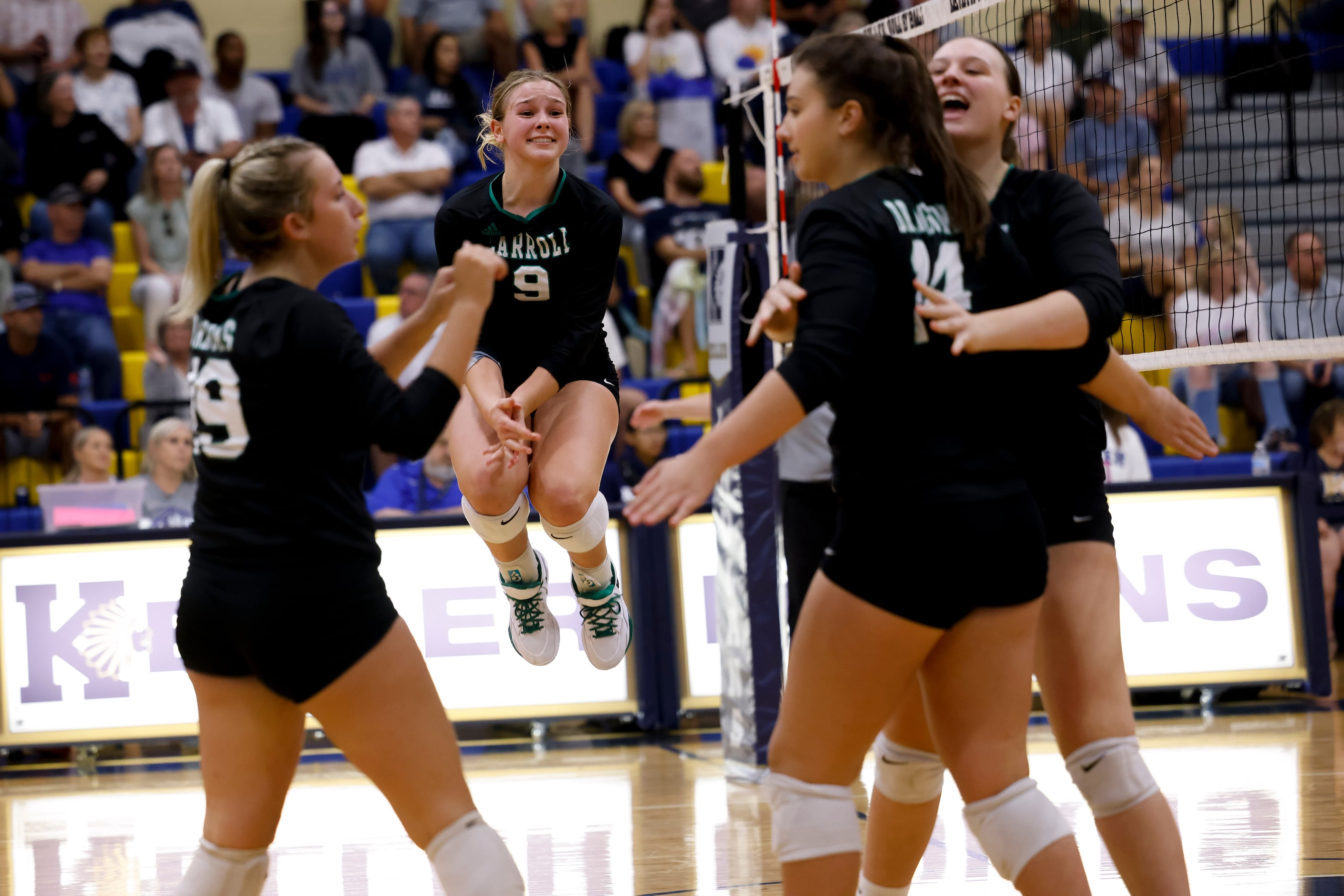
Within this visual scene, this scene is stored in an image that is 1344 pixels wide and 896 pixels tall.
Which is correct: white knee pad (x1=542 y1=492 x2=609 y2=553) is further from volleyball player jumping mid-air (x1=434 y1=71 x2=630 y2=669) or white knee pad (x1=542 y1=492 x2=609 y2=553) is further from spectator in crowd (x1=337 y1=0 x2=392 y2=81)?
spectator in crowd (x1=337 y1=0 x2=392 y2=81)

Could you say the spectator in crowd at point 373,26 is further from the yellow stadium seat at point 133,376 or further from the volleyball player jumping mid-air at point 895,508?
the volleyball player jumping mid-air at point 895,508

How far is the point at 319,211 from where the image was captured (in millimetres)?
2684

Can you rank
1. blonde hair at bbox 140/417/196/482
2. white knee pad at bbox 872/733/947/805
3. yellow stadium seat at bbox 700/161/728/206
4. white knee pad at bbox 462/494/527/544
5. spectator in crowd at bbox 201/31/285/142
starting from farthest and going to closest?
yellow stadium seat at bbox 700/161/728/206 → spectator in crowd at bbox 201/31/285/142 → blonde hair at bbox 140/417/196/482 → white knee pad at bbox 462/494/527/544 → white knee pad at bbox 872/733/947/805

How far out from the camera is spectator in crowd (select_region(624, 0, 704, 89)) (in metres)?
12.5

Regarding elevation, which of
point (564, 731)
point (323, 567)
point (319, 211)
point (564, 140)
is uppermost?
point (564, 140)

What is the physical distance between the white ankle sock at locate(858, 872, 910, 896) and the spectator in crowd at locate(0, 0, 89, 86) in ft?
35.7

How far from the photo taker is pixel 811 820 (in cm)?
264

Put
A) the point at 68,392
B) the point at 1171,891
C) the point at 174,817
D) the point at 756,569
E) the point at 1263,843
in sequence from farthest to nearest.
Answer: the point at 68,392
the point at 756,569
the point at 174,817
the point at 1263,843
the point at 1171,891

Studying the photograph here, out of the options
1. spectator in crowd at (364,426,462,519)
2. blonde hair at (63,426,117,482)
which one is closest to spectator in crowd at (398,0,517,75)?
spectator in crowd at (364,426,462,519)

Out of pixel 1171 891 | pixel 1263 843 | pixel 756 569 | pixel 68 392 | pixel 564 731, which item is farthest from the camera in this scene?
pixel 68 392

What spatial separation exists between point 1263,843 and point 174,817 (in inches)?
175

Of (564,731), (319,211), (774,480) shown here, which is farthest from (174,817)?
(319,211)

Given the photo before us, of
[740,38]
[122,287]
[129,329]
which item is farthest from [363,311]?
[740,38]

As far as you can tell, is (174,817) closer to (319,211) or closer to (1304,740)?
(319,211)
